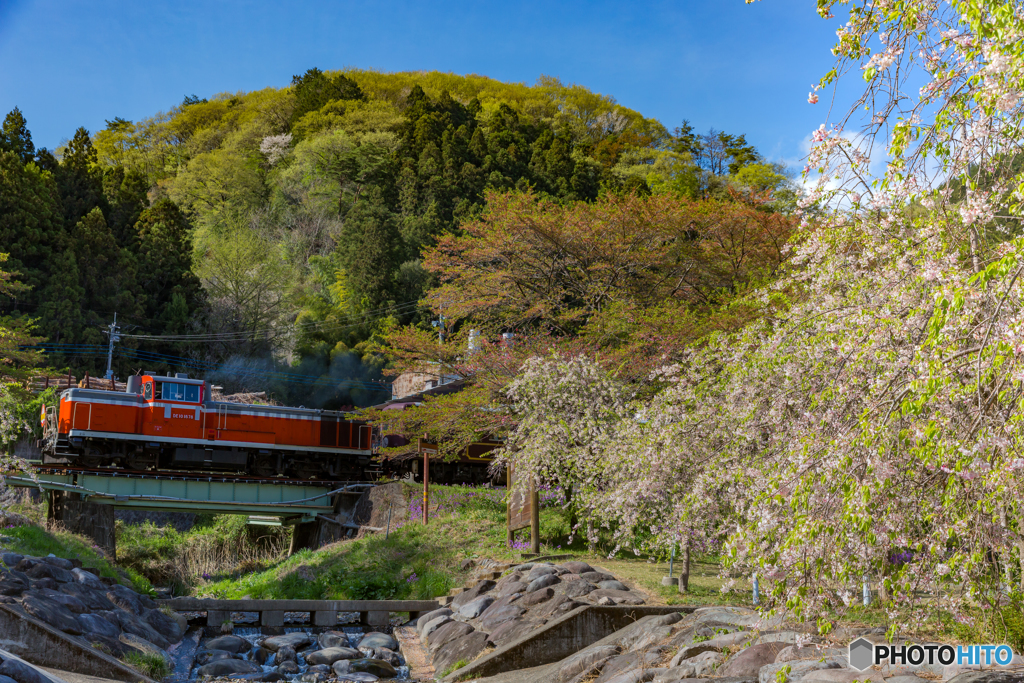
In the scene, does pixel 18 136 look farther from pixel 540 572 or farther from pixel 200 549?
pixel 540 572

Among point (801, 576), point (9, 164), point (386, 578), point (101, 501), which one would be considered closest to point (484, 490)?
point (386, 578)

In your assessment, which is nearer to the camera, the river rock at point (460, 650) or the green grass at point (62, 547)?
the river rock at point (460, 650)

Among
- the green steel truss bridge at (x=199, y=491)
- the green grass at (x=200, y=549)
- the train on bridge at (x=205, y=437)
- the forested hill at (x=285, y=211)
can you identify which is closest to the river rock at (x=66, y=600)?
the green steel truss bridge at (x=199, y=491)

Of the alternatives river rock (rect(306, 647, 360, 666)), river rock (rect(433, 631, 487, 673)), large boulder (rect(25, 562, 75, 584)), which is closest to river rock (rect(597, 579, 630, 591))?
river rock (rect(433, 631, 487, 673))

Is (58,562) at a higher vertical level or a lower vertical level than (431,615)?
higher

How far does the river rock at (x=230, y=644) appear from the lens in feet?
49.5

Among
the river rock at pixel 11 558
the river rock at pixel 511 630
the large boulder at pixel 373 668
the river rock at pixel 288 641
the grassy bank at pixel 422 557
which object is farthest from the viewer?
the grassy bank at pixel 422 557

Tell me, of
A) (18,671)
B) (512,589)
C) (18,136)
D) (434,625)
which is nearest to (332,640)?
(434,625)

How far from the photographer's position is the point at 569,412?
16062mm

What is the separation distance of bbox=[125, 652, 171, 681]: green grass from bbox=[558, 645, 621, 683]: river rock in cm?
659

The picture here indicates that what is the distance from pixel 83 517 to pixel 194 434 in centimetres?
421

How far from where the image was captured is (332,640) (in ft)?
52.9

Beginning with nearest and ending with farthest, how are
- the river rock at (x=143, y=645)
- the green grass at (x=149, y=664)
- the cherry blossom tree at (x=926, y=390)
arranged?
the cherry blossom tree at (x=926, y=390)
the green grass at (x=149, y=664)
the river rock at (x=143, y=645)

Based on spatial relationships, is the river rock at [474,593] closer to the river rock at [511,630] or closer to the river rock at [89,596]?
the river rock at [511,630]
